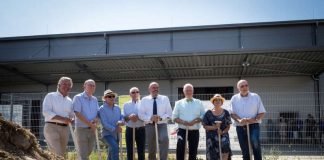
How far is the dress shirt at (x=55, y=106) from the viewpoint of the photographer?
21.9 ft

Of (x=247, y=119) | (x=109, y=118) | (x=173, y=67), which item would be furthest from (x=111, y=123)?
(x=173, y=67)

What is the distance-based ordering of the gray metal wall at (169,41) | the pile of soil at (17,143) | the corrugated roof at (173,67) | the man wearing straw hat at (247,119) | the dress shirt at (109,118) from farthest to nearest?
the gray metal wall at (169,41) → the corrugated roof at (173,67) → the man wearing straw hat at (247,119) → the dress shirt at (109,118) → the pile of soil at (17,143)

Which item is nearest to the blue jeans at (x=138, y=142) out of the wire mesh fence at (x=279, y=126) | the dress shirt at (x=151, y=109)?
the dress shirt at (x=151, y=109)

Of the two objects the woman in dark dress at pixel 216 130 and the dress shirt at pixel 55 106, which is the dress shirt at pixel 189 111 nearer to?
the woman in dark dress at pixel 216 130

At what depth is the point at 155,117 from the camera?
7.68m

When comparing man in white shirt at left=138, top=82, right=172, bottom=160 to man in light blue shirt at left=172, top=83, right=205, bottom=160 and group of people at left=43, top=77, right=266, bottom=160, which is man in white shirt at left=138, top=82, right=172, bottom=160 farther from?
man in light blue shirt at left=172, top=83, right=205, bottom=160

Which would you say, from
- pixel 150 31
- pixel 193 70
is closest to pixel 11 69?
pixel 150 31

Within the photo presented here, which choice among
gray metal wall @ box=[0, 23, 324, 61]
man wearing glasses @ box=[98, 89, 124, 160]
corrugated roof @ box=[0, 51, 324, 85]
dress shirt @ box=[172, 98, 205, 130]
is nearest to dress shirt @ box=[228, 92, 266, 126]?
dress shirt @ box=[172, 98, 205, 130]

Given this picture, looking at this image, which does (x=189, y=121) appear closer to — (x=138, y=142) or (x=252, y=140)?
(x=138, y=142)

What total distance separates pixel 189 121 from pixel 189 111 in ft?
0.67

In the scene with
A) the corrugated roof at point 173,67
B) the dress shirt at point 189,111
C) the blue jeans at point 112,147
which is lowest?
the blue jeans at point 112,147

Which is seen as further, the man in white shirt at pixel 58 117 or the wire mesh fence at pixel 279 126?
the wire mesh fence at pixel 279 126

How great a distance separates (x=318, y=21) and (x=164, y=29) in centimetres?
709

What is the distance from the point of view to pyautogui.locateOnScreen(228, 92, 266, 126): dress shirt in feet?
24.4
